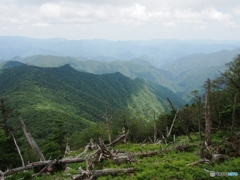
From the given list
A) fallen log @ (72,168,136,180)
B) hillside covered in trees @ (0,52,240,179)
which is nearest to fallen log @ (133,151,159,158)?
hillside covered in trees @ (0,52,240,179)

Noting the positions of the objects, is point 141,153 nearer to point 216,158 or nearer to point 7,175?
point 216,158

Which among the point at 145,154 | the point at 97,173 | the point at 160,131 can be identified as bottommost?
the point at 160,131

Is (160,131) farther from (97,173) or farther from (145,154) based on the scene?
(97,173)

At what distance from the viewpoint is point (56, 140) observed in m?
52.5

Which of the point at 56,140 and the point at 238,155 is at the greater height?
the point at 238,155

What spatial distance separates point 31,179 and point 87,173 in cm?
535

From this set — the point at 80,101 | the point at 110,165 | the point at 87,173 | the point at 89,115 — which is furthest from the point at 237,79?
the point at 80,101

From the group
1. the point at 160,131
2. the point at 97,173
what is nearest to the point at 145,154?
the point at 97,173

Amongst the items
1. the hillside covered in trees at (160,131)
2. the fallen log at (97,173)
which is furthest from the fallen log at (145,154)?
the fallen log at (97,173)

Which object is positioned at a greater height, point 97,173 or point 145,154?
point 97,173

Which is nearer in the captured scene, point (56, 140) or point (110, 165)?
point (110, 165)

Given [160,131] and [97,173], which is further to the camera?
[160,131]

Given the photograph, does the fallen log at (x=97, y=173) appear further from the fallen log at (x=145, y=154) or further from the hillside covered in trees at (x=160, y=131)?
the fallen log at (x=145, y=154)

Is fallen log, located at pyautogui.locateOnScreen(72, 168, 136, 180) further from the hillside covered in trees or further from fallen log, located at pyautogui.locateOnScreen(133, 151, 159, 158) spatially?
fallen log, located at pyautogui.locateOnScreen(133, 151, 159, 158)
